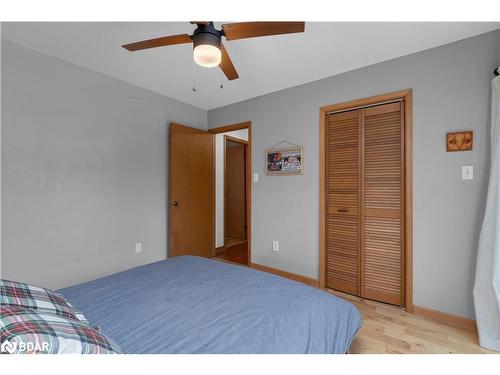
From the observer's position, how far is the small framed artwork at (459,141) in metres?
1.79

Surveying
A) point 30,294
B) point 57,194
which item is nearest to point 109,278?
point 30,294

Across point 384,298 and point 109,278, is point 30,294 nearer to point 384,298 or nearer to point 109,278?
point 109,278

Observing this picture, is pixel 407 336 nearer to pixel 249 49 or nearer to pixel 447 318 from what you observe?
pixel 447 318

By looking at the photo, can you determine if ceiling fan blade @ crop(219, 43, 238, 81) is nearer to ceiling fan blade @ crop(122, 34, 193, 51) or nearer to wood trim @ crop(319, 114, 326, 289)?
ceiling fan blade @ crop(122, 34, 193, 51)

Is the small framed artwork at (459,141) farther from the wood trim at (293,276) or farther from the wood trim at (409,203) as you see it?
the wood trim at (293,276)

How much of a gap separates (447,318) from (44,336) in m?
2.57

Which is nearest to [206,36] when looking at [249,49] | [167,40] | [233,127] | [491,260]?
[167,40]

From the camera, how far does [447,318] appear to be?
73.2 inches

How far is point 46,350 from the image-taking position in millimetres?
607

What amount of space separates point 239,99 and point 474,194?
2.66 metres

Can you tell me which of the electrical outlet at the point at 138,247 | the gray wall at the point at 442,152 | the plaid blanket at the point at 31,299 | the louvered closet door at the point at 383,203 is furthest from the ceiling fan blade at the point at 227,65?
the electrical outlet at the point at 138,247

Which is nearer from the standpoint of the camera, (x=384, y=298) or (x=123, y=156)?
(x=384, y=298)

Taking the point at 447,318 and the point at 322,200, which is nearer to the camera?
the point at 447,318
